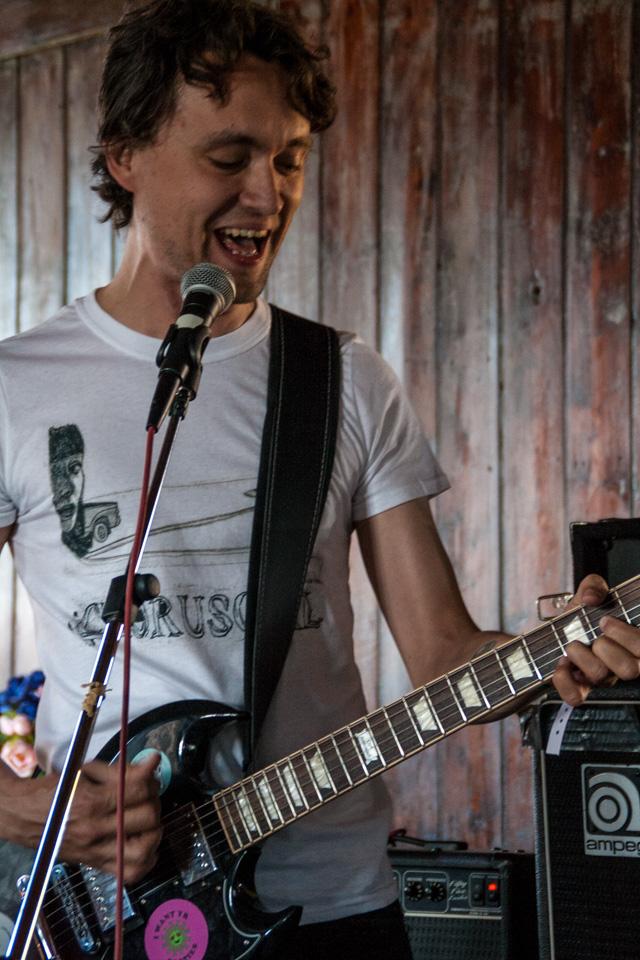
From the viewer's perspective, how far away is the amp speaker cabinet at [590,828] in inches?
89.2

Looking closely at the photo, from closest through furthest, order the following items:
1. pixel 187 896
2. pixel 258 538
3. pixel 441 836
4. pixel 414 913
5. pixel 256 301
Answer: pixel 187 896, pixel 258 538, pixel 256 301, pixel 414 913, pixel 441 836

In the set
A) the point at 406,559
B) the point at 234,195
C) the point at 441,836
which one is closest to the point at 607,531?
the point at 406,559

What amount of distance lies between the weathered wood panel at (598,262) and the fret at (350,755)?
175 cm

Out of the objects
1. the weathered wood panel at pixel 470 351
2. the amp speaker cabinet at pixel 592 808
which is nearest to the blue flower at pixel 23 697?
the weathered wood panel at pixel 470 351

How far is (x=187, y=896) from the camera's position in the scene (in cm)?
168

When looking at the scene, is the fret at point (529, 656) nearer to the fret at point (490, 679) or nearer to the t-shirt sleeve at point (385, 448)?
the fret at point (490, 679)

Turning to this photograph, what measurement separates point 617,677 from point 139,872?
66 cm

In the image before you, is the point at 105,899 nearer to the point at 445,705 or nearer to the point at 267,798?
the point at 267,798

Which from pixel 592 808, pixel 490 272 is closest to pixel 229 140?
pixel 592 808

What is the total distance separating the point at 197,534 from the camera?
184 cm

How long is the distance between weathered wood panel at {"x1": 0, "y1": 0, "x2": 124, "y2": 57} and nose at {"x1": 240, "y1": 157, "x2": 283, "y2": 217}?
2.48 m

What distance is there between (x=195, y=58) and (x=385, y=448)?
66 centimetres

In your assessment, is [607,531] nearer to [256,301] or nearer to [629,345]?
[256,301]

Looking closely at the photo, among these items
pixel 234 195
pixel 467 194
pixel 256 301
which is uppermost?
pixel 467 194
